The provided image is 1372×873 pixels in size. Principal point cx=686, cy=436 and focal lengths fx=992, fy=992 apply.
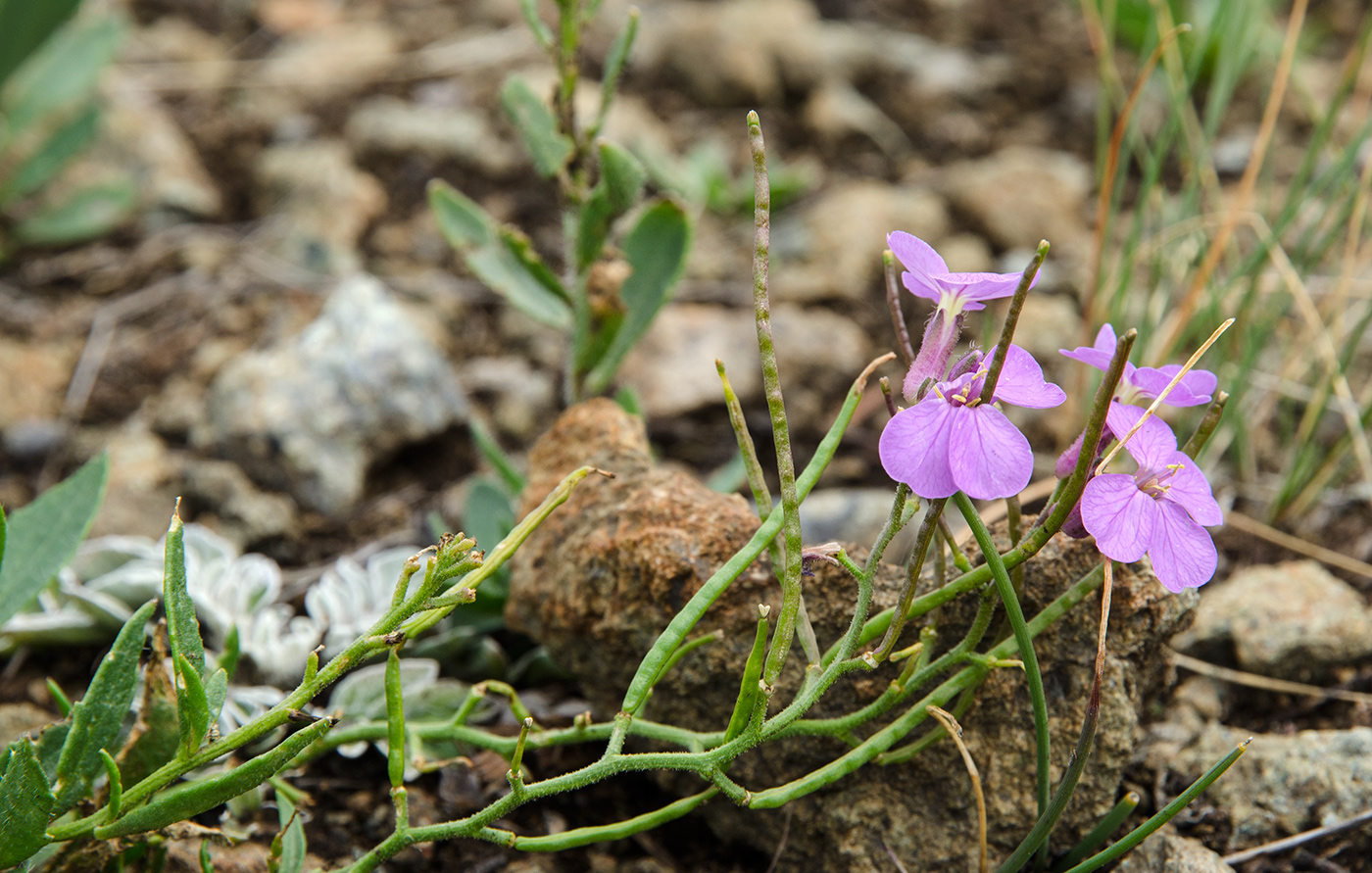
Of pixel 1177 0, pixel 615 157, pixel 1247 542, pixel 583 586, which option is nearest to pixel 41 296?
pixel 615 157


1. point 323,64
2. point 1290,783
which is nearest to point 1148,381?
point 1290,783

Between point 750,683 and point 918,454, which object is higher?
point 918,454

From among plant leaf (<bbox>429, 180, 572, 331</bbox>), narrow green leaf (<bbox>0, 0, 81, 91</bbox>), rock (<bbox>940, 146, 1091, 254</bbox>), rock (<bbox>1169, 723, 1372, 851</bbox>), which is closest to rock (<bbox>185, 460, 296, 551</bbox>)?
plant leaf (<bbox>429, 180, 572, 331</bbox>)

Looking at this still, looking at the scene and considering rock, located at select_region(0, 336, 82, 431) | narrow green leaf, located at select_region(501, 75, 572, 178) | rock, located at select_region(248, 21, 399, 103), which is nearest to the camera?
narrow green leaf, located at select_region(501, 75, 572, 178)

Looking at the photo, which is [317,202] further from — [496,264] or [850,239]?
[850,239]

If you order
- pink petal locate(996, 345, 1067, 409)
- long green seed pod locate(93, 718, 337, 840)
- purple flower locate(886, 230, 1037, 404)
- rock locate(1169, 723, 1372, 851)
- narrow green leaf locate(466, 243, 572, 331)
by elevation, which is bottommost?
rock locate(1169, 723, 1372, 851)

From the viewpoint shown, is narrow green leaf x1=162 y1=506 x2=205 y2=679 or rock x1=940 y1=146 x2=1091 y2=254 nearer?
narrow green leaf x1=162 y1=506 x2=205 y2=679

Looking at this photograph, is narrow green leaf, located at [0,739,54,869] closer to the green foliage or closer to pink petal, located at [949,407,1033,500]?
pink petal, located at [949,407,1033,500]
